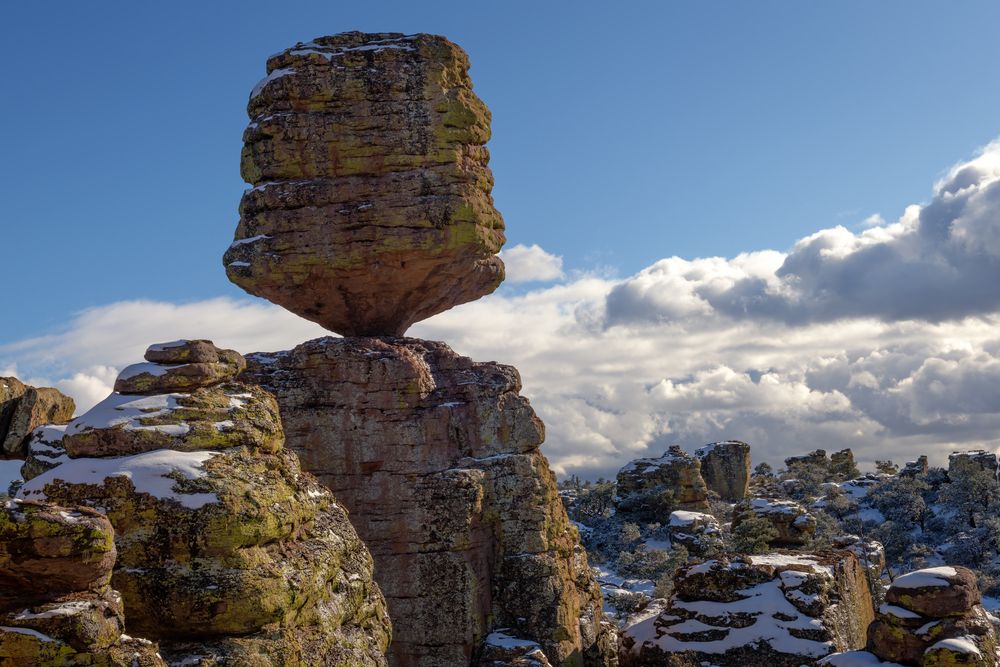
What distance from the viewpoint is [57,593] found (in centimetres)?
1431

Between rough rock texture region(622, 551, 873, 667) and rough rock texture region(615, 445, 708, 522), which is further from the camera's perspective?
rough rock texture region(615, 445, 708, 522)

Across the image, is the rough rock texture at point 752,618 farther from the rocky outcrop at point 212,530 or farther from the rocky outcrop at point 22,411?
the rocky outcrop at point 22,411

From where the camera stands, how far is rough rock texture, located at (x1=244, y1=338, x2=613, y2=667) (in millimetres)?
34188

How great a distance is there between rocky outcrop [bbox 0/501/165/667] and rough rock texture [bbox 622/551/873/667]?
24915 mm

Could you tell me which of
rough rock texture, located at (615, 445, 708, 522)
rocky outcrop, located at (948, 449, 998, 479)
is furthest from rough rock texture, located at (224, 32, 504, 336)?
rocky outcrop, located at (948, 449, 998, 479)

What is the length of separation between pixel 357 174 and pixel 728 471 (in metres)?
67.6

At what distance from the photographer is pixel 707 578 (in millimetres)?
37156

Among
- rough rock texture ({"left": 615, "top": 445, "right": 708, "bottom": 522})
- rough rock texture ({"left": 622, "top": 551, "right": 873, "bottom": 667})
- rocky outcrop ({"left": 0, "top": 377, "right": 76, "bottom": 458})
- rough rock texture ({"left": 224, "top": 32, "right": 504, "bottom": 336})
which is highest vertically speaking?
rough rock texture ({"left": 224, "top": 32, "right": 504, "bottom": 336})

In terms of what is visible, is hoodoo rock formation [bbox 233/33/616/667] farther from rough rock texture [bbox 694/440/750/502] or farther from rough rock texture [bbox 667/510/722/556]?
rough rock texture [bbox 694/440/750/502]

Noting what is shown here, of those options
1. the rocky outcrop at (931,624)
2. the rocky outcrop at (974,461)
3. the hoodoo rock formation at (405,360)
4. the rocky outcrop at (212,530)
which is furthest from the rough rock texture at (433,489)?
the rocky outcrop at (974,461)

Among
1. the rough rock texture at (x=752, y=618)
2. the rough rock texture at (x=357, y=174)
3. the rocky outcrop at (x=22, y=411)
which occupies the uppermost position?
the rough rock texture at (x=357, y=174)

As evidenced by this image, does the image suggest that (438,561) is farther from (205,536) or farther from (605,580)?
(605,580)

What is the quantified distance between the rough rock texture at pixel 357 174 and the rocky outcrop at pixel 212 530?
1637 centimetres

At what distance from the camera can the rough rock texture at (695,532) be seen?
6706cm
